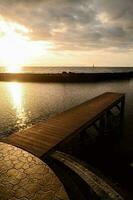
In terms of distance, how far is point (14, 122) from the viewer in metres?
20.2

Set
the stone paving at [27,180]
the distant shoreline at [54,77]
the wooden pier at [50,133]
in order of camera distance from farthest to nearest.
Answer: the distant shoreline at [54,77], the wooden pier at [50,133], the stone paving at [27,180]

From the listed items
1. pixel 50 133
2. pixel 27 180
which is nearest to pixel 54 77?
pixel 50 133

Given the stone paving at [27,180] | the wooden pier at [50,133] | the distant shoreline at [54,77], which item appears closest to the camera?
the stone paving at [27,180]

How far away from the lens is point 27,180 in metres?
5.63

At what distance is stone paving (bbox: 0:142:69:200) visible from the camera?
5.01 metres

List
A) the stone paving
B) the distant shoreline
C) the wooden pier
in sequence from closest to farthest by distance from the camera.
Answer: the stone paving < the wooden pier < the distant shoreline

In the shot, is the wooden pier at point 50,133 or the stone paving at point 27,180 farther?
the wooden pier at point 50,133

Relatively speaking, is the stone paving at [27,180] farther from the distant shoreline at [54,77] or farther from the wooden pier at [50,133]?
A: the distant shoreline at [54,77]

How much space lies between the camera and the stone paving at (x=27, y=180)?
16.4 feet

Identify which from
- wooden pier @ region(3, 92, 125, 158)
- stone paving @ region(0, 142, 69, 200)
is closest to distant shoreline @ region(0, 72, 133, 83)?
wooden pier @ region(3, 92, 125, 158)

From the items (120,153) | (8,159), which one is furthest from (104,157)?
(8,159)

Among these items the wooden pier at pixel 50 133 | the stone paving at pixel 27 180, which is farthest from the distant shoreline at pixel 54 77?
the stone paving at pixel 27 180

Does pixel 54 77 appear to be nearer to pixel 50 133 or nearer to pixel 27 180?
pixel 50 133

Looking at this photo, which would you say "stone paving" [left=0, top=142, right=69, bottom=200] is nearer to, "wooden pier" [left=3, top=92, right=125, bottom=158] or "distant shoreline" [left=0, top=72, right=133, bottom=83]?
"wooden pier" [left=3, top=92, right=125, bottom=158]
